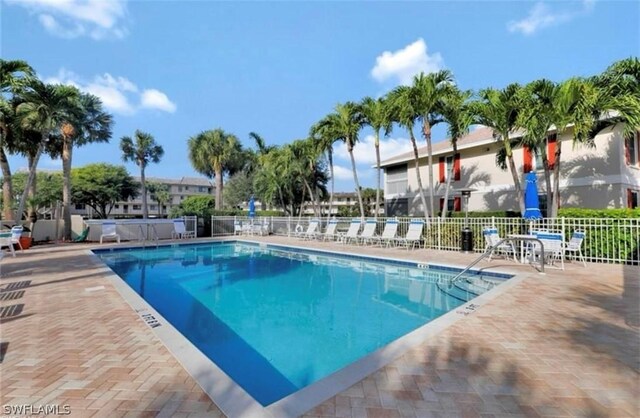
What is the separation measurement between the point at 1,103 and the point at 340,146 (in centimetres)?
1591

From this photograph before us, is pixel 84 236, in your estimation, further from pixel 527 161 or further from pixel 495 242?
pixel 527 161

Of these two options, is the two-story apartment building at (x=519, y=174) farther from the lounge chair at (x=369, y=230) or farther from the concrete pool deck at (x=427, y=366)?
the concrete pool deck at (x=427, y=366)

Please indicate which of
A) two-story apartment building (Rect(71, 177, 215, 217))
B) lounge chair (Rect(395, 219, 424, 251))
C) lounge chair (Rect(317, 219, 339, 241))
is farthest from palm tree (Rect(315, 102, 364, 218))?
two-story apartment building (Rect(71, 177, 215, 217))

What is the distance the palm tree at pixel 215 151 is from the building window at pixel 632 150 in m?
26.2

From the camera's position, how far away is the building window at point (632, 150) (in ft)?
47.0

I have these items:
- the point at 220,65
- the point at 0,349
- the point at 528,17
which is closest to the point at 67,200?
the point at 220,65

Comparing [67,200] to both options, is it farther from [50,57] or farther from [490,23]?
[490,23]

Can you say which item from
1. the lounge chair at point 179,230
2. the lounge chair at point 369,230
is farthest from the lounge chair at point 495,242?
the lounge chair at point 179,230

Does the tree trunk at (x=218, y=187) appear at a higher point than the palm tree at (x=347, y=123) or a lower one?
lower

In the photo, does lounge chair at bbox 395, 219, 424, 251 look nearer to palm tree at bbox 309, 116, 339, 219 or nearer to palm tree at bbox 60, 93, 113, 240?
palm tree at bbox 309, 116, 339, 219

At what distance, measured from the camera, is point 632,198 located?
48.6ft

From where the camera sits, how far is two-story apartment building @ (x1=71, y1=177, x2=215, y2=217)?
70.2m

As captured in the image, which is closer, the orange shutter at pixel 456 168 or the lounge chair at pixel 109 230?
the lounge chair at pixel 109 230

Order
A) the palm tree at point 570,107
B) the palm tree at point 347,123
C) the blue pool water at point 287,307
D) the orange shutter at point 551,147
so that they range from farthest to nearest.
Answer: the palm tree at point 347,123, the orange shutter at point 551,147, the palm tree at point 570,107, the blue pool water at point 287,307
